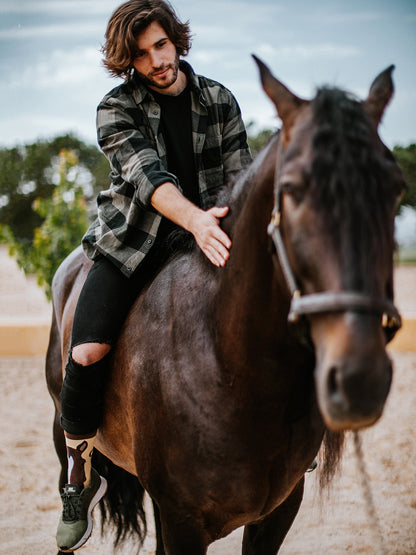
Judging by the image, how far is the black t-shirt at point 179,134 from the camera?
2.34m

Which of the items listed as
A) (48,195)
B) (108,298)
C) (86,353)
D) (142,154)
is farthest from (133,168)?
(48,195)

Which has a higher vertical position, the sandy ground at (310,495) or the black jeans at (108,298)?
the black jeans at (108,298)

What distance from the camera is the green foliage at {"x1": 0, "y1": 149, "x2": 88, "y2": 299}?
848cm

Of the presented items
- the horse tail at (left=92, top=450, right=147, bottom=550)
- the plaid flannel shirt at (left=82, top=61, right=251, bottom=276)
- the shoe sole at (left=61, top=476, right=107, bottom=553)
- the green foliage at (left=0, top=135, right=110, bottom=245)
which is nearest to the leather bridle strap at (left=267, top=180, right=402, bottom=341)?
the plaid flannel shirt at (left=82, top=61, right=251, bottom=276)

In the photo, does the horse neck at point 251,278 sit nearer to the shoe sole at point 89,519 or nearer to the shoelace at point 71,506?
the shoelace at point 71,506

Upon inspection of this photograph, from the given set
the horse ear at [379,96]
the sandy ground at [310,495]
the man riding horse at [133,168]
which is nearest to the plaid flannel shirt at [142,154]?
the man riding horse at [133,168]

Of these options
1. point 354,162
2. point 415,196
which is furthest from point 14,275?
point 354,162

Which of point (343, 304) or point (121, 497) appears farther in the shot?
point (121, 497)

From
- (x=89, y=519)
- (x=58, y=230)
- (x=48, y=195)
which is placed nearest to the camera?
(x=89, y=519)

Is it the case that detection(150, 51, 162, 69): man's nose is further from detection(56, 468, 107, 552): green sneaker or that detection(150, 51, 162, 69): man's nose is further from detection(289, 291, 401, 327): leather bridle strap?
detection(56, 468, 107, 552): green sneaker

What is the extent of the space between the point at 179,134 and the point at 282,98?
982mm

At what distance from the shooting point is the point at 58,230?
8.48 m

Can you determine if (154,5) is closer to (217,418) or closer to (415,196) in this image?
(217,418)

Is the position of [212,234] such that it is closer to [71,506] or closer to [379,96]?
[379,96]
